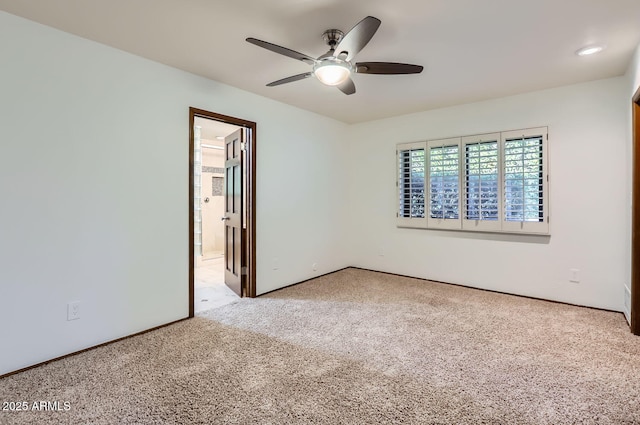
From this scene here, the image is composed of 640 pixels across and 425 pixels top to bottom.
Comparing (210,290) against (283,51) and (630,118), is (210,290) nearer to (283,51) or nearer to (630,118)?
(283,51)

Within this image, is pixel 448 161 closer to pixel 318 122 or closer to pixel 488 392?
pixel 318 122

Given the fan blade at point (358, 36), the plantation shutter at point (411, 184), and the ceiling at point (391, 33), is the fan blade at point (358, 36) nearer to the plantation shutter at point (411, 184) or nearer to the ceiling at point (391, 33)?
the ceiling at point (391, 33)

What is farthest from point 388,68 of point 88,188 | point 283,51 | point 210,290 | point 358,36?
point 210,290

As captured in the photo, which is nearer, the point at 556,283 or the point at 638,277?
the point at 638,277

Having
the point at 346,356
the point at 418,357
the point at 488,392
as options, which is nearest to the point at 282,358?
the point at 346,356

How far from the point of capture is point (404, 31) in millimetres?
2314

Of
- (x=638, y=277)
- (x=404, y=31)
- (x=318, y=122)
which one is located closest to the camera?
(x=404, y=31)

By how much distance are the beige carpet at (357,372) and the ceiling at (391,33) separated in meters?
2.38

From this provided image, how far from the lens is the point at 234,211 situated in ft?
13.5

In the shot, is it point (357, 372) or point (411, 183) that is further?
point (411, 183)

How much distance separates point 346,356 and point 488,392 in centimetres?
93

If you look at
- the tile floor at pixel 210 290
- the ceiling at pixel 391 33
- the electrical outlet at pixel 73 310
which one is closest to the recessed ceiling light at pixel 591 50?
the ceiling at pixel 391 33

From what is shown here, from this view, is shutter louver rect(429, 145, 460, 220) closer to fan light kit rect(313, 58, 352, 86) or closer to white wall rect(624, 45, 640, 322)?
white wall rect(624, 45, 640, 322)

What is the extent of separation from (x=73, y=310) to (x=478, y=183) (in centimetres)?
430
